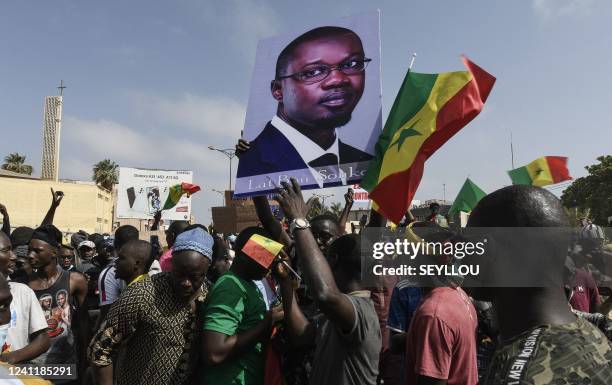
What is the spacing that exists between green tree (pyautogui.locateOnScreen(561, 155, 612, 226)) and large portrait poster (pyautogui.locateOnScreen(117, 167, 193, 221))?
35.4m

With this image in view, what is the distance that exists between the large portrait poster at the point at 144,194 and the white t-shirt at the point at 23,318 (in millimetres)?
14931

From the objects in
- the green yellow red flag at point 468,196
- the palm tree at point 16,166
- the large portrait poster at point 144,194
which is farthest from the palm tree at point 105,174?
the green yellow red flag at point 468,196

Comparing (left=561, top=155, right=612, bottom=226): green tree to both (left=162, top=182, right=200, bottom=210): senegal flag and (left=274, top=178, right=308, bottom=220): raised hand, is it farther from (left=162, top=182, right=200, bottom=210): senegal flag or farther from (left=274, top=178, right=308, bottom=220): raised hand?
(left=274, top=178, right=308, bottom=220): raised hand

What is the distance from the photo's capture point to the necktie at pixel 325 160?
11.1 feet

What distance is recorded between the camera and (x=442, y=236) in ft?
9.47

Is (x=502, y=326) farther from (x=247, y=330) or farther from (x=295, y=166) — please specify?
(x=295, y=166)

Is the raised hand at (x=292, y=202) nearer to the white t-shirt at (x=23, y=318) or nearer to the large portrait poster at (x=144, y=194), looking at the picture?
the white t-shirt at (x=23, y=318)

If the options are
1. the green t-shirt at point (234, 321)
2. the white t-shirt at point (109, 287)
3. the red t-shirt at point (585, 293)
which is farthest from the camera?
the red t-shirt at point (585, 293)

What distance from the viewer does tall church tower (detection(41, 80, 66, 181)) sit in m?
46.2

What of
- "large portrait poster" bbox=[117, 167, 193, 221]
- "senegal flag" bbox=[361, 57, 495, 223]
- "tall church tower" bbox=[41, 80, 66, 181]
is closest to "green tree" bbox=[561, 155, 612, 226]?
"large portrait poster" bbox=[117, 167, 193, 221]

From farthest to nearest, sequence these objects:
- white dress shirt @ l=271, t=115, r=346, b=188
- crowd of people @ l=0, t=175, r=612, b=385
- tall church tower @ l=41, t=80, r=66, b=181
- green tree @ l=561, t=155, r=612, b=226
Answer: tall church tower @ l=41, t=80, r=66, b=181 → green tree @ l=561, t=155, r=612, b=226 → white dress shirt @ l=271, t=115, r=346, b=188 → crowd of people @ l=0, t=175, r=612, b=385

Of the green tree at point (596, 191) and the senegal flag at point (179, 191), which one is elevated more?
the green tree at point (596, 191)

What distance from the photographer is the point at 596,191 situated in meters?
41.3

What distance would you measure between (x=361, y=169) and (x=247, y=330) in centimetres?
149
